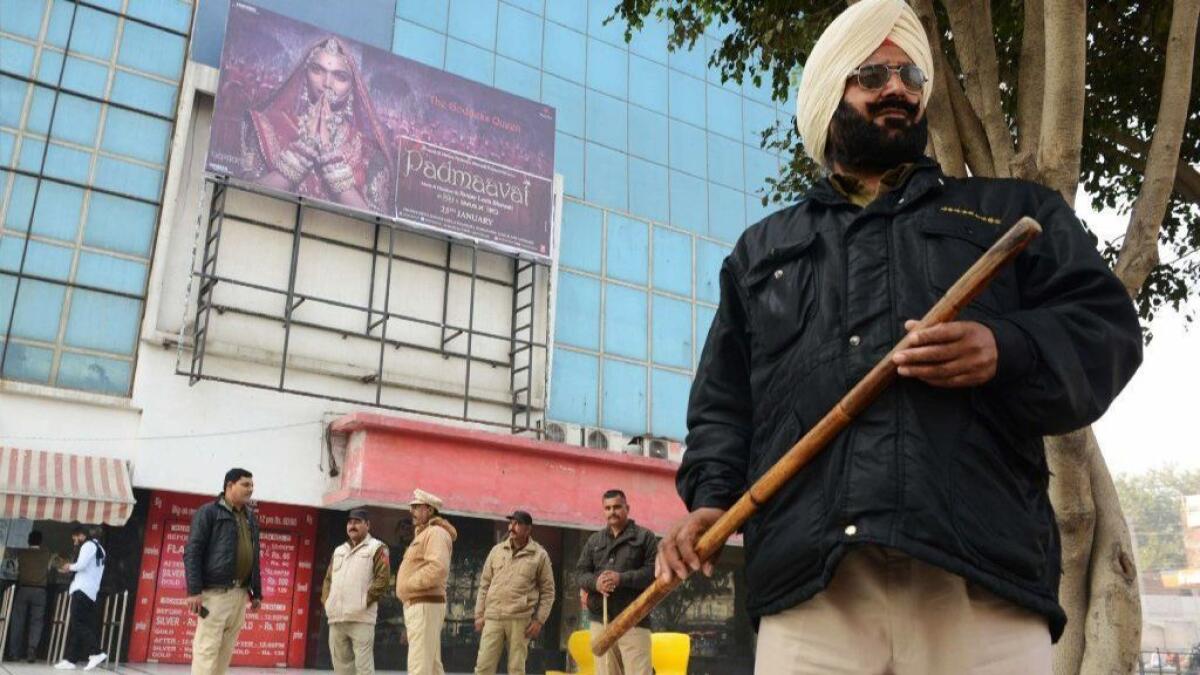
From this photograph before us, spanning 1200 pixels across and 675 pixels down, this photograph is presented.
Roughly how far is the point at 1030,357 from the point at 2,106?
16.9m

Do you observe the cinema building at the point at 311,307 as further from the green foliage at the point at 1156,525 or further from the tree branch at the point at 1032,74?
the green foliage at the point at 1156,525

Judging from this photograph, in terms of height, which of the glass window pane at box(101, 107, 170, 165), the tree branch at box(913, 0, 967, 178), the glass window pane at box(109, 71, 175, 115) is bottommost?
the tree branch at box(913, 0, 967, 178)

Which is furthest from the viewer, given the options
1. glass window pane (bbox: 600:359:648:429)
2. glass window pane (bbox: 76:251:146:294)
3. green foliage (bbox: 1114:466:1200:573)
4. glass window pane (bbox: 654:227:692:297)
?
green foliage (bbox: 1114:466:1200:573)

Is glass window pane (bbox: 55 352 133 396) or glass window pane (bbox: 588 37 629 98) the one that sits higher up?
glass window pane (bbox: 588 37 629 98)

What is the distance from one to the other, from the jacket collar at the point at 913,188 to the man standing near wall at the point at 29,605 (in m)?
13.6

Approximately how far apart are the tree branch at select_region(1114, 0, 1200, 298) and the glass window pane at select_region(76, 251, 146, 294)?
1409cm

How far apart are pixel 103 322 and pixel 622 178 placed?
10.7m

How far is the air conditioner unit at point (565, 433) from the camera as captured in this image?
18141 mm

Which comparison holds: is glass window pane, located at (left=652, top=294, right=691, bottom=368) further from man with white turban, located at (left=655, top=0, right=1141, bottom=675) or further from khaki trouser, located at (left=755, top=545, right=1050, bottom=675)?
khaki trouser, located at (left=755, top=545, right=1050, bottom=675)

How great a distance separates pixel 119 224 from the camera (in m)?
15.4

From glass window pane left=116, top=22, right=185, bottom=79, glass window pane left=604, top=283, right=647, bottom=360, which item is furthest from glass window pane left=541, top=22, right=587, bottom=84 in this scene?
glass window pane left=116, top=22, right=185, bottom=79

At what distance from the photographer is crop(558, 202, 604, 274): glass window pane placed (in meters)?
19.7

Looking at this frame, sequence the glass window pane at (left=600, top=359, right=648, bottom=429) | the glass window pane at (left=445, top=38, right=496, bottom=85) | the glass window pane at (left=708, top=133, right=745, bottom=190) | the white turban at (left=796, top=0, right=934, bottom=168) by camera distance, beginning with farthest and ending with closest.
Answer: the glass window pane at (left=708, top=133, right=745, bottom=190) → the glass window pane at (left=445, top=38, right=496, bottom=85) → the glass window pane at (left=600, top=359, right=648, bottom=429) → the white turban at (left=796, top=0, right=934, bottom=168)

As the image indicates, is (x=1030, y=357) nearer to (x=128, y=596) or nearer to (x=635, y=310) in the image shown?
(x=128, y=596)
